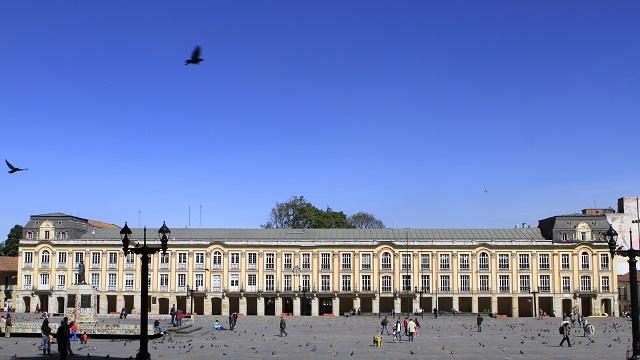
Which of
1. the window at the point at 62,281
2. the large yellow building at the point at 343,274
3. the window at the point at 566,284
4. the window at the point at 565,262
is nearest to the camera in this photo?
the window at the point at 566,284

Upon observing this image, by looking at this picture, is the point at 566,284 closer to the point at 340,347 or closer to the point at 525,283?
the point at 525,283

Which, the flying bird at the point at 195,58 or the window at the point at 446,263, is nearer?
the flying bird at the point at 195,58

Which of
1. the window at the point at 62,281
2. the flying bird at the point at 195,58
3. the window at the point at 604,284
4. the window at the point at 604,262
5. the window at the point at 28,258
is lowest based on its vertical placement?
the window at the point at 604,284

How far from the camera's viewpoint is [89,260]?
Answer: 104438mm

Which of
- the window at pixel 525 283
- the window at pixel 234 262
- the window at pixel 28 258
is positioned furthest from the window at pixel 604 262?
the window at pixel 28 258

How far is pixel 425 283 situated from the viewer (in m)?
102

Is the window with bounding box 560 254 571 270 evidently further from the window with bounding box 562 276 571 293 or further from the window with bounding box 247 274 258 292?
the window with bounding box 247 274 258 292

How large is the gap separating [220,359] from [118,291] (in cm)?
7067

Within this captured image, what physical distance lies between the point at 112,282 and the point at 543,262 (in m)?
54.6

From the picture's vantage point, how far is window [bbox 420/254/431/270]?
102688mm

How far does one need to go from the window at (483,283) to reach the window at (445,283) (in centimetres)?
381

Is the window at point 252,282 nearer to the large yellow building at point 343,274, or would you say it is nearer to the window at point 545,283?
the large yellow building at point 343,274

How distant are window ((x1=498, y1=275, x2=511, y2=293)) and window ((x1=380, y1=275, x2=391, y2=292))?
45.0 ft

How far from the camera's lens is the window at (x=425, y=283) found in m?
102
